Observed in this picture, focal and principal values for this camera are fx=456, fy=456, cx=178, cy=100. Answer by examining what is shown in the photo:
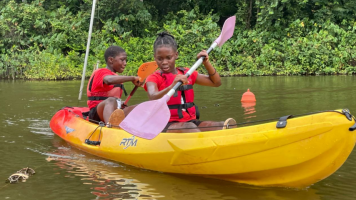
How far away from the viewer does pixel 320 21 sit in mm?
19422

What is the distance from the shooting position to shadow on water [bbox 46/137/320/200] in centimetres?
340

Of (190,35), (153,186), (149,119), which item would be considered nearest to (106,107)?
(149,119)

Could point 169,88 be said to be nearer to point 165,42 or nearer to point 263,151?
point 165,42

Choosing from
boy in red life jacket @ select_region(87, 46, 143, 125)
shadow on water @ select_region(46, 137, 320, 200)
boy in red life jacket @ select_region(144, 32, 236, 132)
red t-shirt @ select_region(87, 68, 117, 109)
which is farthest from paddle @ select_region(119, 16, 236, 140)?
red t-shirt @ select_region(87, 68, 117, 109)

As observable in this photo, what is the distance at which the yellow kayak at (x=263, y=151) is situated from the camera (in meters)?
3.11

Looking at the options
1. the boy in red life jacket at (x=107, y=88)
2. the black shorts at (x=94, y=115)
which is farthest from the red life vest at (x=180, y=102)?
the black shorts at (x=94, y=115)

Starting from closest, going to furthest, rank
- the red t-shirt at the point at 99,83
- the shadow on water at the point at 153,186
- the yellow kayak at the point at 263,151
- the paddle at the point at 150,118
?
the yellow kayak at the point at 263,151, the shadow on water at the point at 153,186, the paddle at the point at 150,118, the red t-shirt at the point at 99,83

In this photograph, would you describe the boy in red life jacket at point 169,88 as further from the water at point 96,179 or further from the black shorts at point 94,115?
Answer: the black shorts at point 94,115

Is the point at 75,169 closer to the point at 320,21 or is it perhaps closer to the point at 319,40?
the point at 319,40

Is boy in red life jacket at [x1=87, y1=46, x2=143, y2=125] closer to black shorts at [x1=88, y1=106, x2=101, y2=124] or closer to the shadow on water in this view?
black shorts at [x1=88, y1=106, x2=101, y2=124]

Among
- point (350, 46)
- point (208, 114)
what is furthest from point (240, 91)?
point (350, 46)

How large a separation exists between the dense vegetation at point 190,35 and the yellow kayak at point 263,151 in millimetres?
14212

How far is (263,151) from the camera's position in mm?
3312

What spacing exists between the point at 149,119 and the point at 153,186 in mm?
545
